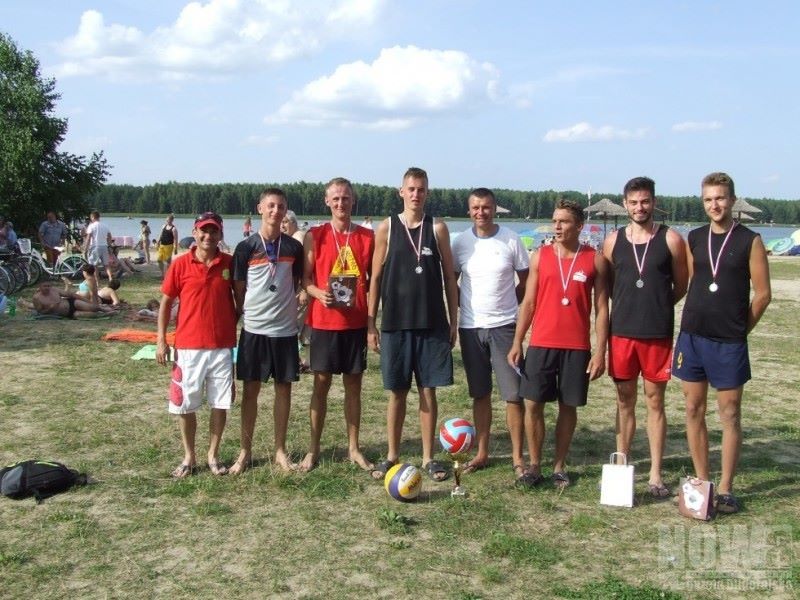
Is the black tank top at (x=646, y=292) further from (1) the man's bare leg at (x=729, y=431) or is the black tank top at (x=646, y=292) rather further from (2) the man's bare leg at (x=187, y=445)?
(2) the man's bare leg at (x=187, y=445)

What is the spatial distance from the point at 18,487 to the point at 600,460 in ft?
13.5

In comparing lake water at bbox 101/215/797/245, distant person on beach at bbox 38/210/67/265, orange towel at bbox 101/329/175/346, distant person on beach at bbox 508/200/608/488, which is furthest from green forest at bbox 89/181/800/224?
distant person on beach at bbox 508/200/608/488

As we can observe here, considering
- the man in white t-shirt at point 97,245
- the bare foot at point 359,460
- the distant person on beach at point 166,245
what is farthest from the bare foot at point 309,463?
the distant person on beach at point 166,245

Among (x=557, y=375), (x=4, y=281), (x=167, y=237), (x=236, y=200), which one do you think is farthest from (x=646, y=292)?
(x=236, y=200)

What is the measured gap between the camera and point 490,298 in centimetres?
530

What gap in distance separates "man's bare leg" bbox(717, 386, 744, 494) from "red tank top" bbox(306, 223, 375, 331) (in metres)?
2.43

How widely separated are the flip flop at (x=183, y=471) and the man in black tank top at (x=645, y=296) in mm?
2992

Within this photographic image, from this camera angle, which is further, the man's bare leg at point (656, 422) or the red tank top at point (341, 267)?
the red tank top at point (341, 267)

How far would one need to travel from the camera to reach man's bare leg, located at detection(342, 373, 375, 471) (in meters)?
5.48

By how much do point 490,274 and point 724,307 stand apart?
1.52 meters

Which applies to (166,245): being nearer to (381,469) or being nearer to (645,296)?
(381,469)

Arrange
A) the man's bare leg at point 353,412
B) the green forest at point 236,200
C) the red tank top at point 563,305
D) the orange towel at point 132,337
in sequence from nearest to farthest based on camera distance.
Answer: the red tank top at point 563,305, the man's bare leg at point 353,412, the orange towel at point 132,337, the green forest at point 236,200

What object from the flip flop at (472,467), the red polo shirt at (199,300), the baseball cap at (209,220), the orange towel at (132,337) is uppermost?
the baseball cap at (209,220)

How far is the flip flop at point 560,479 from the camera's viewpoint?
17.0ft
